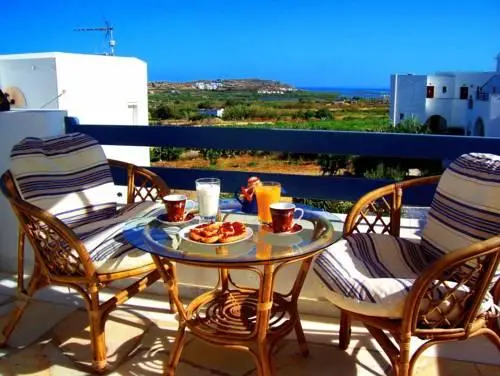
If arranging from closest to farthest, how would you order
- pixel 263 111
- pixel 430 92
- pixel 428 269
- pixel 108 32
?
pixel 428 269
pixel 108 32
pixel 430 92
pixel 263 111

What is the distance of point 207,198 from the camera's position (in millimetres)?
1916

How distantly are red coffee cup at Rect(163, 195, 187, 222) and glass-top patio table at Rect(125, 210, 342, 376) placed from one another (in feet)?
0.17

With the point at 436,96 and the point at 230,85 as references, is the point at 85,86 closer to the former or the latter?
the point at 436,96

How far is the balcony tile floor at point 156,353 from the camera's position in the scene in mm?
2033

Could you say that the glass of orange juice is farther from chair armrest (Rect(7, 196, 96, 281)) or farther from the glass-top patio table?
chair armrest (Rect(7, 196, 96, 281))

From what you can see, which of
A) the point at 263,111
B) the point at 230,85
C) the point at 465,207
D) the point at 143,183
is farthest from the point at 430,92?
the point at 465,207

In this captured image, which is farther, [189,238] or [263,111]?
[263,111]

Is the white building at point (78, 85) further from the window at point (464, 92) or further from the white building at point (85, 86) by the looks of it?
the window at point (464, 92)

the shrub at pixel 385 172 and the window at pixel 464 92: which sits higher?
the window at pixel 464 92

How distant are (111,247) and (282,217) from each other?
0.79 meters

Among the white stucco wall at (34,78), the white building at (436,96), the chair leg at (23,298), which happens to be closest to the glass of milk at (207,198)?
the chair leg at (23,298)

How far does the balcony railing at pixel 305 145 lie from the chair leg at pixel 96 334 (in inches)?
41.3

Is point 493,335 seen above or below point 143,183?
below

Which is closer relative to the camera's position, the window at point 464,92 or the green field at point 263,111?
the green field at point 263,111
